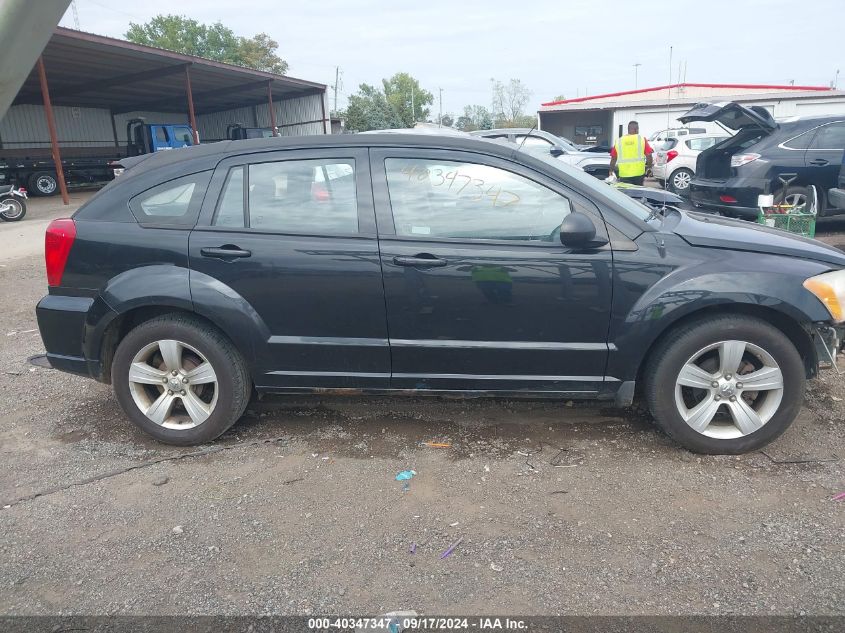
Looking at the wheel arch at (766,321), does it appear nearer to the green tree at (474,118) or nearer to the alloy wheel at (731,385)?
the alloy wheel at (731,385)

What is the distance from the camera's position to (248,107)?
102ft

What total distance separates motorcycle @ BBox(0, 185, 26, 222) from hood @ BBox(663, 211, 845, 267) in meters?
14.6

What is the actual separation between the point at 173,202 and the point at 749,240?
321 centimetres

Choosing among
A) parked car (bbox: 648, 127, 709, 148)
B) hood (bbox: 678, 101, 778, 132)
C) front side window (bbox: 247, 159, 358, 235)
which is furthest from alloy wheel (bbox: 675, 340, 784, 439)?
parked car (bbox: 648, 127, 709, 148)

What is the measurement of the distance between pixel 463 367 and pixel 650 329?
1.01 m

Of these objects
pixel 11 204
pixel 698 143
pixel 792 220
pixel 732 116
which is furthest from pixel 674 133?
pixel 11 204

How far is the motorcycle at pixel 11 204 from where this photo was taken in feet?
44.3

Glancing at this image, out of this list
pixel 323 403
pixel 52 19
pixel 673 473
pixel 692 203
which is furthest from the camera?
pixel 692 203

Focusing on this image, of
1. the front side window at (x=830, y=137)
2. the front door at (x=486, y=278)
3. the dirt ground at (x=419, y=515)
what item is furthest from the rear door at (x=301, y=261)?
the front side window at (x=830, y=137)

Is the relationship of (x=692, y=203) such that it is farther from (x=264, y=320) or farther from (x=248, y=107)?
(x=248, y=107)

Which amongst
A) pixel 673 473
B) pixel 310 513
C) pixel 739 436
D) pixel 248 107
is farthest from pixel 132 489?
pixel 248 107

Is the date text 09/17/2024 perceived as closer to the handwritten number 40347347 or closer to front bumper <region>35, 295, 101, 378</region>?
the handwritten number 40347347

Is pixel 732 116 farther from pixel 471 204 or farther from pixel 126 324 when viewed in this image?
pixel 126 324

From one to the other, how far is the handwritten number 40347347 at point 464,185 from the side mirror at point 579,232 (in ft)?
1.07
